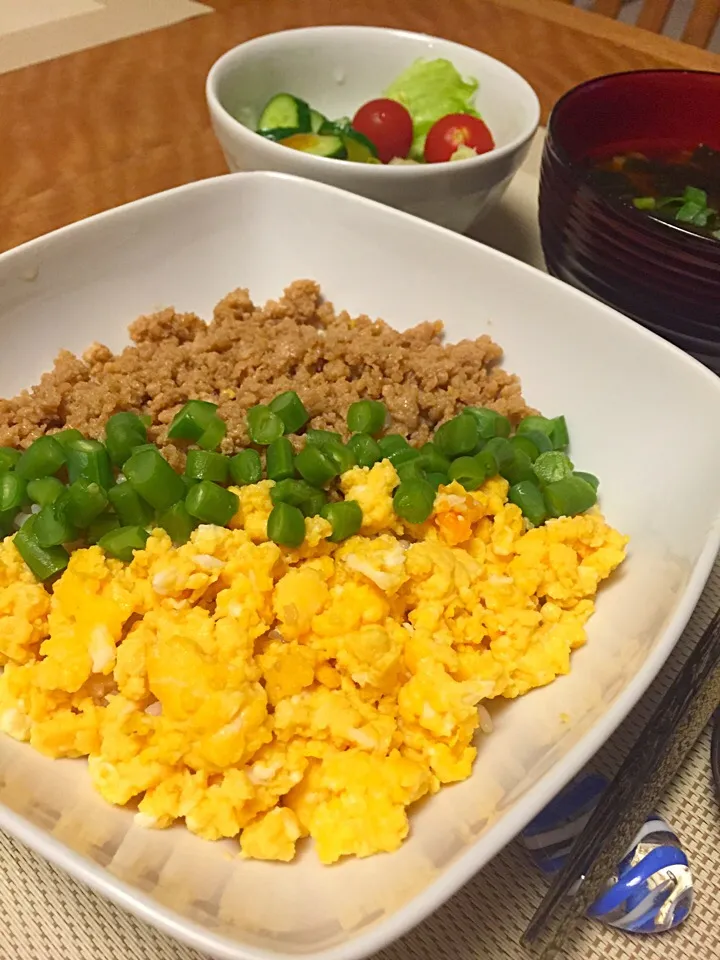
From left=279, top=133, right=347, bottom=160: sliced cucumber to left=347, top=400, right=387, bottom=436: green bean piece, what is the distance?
60 centimetres

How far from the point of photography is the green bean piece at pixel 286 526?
105 cm

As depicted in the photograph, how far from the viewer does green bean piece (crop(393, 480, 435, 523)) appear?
1.09 m

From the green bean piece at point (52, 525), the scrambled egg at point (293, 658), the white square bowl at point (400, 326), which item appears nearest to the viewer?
the white square bowl at point (400, 326)

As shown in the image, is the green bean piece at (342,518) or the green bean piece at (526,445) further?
the green bean piece at (526,445)

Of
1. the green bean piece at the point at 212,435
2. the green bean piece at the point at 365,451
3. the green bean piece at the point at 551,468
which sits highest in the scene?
the green bean piece at the point at 551,468

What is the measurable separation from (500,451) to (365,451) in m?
0.20

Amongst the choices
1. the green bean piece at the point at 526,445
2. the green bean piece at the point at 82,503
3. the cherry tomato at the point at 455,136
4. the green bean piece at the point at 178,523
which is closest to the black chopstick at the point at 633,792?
the green bean piece at the point at 526,445

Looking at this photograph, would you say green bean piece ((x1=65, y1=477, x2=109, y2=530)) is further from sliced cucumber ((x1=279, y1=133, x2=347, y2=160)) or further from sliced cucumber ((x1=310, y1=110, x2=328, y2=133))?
sliced cucumber ((x1=310, y1=110, x2=328, y2=133))

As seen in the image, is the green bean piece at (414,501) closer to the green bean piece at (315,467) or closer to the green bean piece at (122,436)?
the green bean piece at (315,467)

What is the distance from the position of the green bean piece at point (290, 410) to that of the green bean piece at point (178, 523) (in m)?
0.23

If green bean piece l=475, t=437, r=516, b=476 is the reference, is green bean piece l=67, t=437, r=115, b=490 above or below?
below

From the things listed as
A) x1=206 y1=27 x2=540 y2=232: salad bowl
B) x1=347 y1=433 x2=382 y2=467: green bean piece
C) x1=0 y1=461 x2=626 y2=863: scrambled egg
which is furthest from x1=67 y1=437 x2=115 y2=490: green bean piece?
x1=206 y1=27 x2=540 y2=232: salad bowl

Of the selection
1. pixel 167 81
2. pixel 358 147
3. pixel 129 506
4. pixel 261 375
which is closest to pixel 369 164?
pixel 358 147

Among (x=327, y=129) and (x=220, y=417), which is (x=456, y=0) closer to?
(x=327, y=129)
